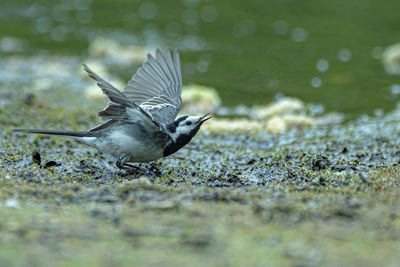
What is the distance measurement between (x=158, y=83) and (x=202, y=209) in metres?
3.27

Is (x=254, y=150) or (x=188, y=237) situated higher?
(x=254, y=150)

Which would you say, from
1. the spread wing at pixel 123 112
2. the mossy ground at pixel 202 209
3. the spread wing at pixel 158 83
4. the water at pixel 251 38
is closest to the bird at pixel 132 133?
the spread wing at pixel 123 112

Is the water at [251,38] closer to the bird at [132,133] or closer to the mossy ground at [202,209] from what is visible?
the mossy ground at [202,209]

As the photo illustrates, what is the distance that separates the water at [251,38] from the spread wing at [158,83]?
3.79 m

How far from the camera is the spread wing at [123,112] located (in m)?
5.48

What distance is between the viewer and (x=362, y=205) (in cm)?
418

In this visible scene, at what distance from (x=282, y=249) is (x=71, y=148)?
4434 millimetres

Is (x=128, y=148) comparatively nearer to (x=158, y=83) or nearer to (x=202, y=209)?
(x=158, y=83)

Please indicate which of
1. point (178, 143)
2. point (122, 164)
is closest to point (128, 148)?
point (122, 164)

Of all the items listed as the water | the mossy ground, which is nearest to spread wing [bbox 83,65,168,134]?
the mossy ground

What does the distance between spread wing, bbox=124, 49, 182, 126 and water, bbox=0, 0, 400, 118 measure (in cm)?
379

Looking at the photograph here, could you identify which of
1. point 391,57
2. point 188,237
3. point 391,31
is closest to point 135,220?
point 188,237

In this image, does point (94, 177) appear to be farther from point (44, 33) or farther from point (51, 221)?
point (44, 33)

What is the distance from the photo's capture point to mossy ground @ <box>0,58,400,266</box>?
3.34 m
